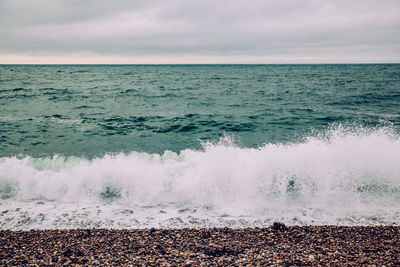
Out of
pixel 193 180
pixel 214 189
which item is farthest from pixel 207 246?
pixel 193 180

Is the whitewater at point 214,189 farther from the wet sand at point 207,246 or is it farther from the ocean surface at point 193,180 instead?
the wet sand at point 207,246

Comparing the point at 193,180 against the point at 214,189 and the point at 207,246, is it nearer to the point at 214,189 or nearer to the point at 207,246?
the point at 214,189

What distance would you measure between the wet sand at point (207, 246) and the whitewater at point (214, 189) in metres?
0.50

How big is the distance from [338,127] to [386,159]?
6.33 metres

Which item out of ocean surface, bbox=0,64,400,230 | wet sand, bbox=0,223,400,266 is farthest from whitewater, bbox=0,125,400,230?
wet sand, bbox=0,223,400,266

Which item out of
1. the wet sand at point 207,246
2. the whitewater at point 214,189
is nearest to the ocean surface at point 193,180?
the whitewater at point 214,189

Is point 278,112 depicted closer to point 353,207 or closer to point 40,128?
point 353,207

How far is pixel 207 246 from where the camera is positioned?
4520 mm

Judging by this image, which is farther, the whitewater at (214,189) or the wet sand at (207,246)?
the whitewater at (214,189)

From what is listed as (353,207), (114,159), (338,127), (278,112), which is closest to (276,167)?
(353,207)

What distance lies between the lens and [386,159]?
7.48 meters

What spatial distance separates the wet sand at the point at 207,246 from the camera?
13.3 feet

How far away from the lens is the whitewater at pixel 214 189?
579 centimetres

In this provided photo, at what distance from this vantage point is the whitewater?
579cm
